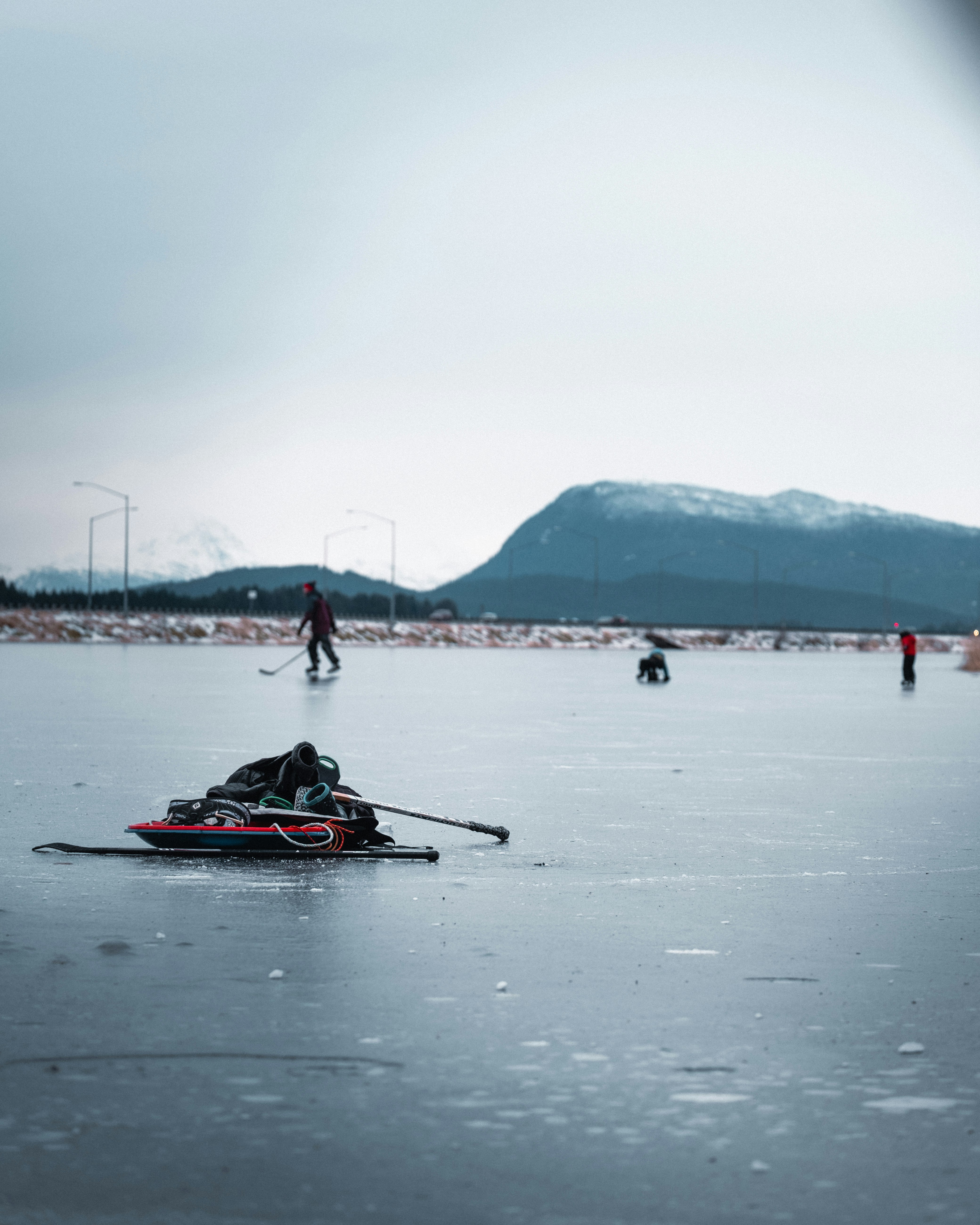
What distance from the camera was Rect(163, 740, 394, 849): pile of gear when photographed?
29.3 ft

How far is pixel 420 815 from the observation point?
30.2 feet

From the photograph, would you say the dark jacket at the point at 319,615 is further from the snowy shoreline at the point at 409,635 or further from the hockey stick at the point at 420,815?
the hockey stick at the point at 420,815

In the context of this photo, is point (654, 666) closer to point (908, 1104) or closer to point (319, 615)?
point (319, 615)

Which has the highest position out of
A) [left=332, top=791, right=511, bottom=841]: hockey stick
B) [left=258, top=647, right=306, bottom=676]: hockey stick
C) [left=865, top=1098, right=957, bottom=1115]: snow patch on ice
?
[left=258, top=647, right=306, bottom=676]: hockey stick

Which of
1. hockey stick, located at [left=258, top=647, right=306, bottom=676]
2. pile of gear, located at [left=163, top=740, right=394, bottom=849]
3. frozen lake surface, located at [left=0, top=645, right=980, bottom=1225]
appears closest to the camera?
frozen lake surface, located at [left=0, top=645, right=980, bottom=1225]

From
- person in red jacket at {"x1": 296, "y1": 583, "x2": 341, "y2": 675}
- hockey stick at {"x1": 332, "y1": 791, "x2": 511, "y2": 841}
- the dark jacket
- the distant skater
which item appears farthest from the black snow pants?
hockey stick at {"x1": 332, "y1": 791, "x2": 511, "y2": 841}

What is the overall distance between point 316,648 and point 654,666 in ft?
29.1

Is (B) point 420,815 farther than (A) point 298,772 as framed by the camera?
Yes

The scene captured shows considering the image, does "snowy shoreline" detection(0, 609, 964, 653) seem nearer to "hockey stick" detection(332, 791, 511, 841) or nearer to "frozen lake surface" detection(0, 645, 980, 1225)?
"frozen lake surface" detection(0, 645, 980, 1225)

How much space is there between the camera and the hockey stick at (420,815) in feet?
30.2

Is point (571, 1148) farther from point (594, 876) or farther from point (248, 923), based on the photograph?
point (594, 876)

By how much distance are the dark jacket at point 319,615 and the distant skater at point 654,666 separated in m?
8.20

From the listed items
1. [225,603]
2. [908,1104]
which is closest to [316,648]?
[908,1104]

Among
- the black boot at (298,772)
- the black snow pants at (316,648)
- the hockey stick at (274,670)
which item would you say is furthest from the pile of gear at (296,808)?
the hockey stick at (274,670)
